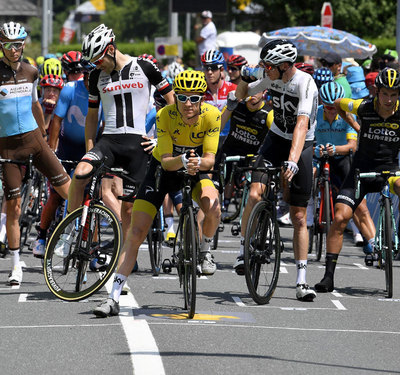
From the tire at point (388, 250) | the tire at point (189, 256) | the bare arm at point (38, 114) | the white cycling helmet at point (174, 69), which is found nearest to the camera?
Result: the tire at point (189, 256)

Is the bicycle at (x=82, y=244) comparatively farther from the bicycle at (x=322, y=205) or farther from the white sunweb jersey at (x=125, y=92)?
the bicycle at (x=322, y=205)

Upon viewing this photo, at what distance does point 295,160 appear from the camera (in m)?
9.91

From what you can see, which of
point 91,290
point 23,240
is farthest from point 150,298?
point 23,240

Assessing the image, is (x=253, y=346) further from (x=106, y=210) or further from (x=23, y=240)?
(x=23, y=240)

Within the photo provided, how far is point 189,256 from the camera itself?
9234mm

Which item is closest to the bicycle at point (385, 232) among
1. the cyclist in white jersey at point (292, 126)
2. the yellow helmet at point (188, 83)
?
the cyclist in white jersey at point (292, 126)

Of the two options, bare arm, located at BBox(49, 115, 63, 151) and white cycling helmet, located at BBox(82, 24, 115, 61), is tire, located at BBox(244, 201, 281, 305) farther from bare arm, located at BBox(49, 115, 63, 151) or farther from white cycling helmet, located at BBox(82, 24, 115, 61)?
bare arm, located at BBox(49, 115, 63, 151)

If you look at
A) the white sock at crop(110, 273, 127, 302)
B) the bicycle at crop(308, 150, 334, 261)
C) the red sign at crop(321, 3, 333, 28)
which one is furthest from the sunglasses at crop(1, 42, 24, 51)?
the red sign at crop(321, 3, 333, 28)

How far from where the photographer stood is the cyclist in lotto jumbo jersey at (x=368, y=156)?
11.0 meters

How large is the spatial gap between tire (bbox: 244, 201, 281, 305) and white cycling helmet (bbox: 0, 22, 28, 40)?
2.85 meters

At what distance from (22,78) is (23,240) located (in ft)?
11.4

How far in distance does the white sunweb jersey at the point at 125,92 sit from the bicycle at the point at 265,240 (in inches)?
44.1

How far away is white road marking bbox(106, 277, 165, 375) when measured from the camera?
722 centimetres

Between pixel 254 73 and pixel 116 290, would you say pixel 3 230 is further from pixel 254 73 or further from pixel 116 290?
pixel 116 290
